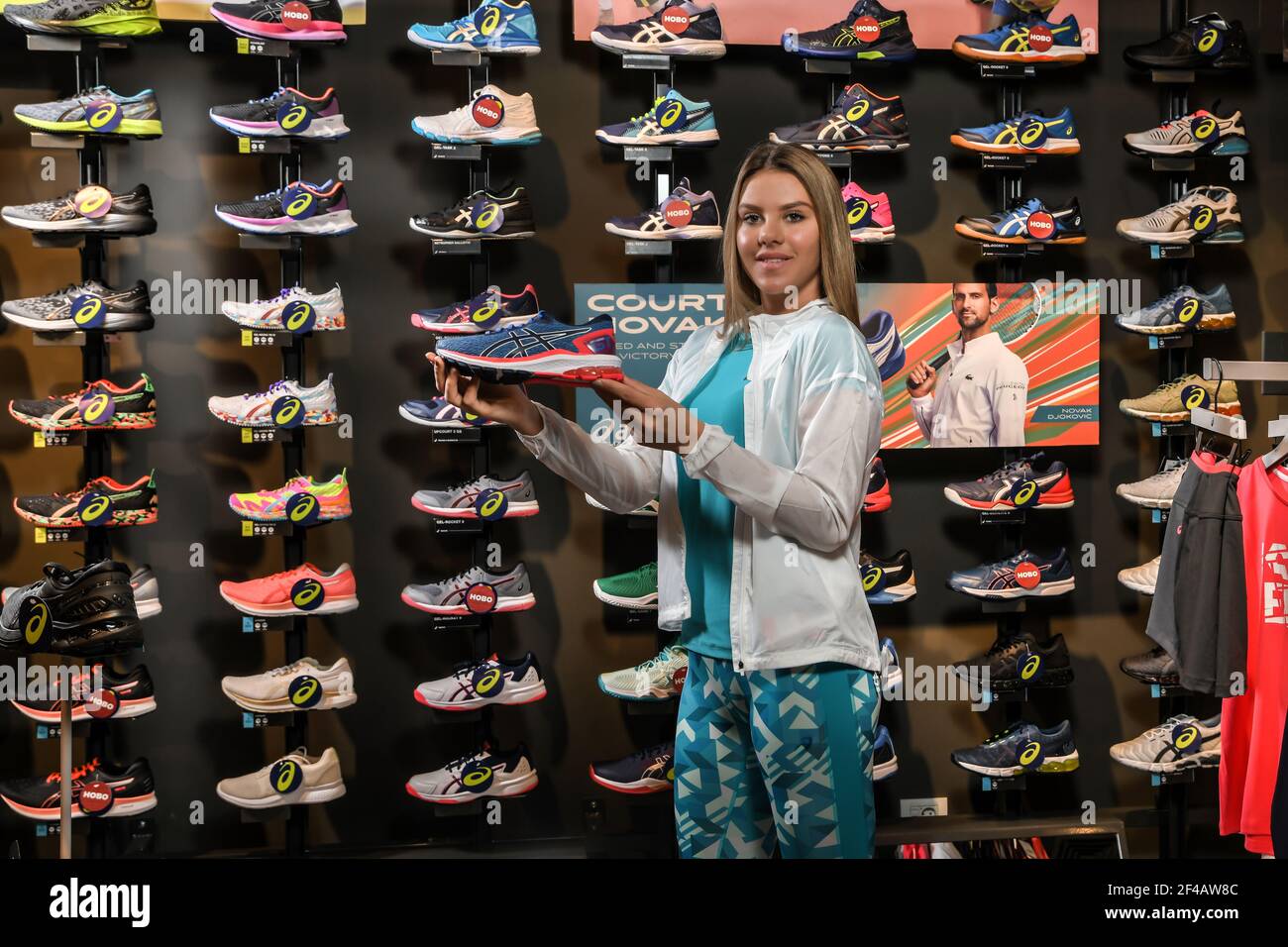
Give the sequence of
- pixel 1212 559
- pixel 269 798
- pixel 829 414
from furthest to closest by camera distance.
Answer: pixel 269 798 < pixel 1212 559 < pixel 829 414

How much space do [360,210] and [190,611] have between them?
1607 mm

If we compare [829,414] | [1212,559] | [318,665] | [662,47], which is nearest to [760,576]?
[829,414]

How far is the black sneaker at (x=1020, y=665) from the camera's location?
3760 mm

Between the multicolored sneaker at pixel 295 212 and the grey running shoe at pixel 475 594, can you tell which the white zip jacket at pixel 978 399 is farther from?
the multicolored sneaker at pixel 295 212

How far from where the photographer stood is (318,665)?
3.59 meters

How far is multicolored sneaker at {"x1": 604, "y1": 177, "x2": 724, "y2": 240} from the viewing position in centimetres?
365

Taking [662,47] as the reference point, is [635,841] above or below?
below

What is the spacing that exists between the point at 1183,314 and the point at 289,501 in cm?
330

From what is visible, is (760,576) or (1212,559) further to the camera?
(1212,559)

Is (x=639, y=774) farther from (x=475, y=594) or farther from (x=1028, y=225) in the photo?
(x=1028, y=225)

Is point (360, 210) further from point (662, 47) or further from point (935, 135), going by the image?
point (935, 135)

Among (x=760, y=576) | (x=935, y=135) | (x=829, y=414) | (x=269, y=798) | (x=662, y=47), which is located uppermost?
(x=662, y=47)

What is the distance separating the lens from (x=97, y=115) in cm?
346

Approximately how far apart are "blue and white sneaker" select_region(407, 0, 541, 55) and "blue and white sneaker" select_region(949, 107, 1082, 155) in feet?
5.40
